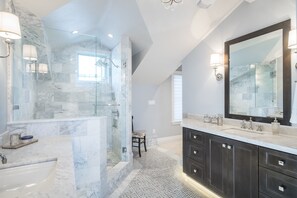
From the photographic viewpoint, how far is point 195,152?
262 cm

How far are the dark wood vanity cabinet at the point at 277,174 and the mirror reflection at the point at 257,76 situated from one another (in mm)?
659

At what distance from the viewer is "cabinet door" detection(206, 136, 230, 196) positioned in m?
2.13

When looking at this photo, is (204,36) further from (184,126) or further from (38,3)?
(38,3)

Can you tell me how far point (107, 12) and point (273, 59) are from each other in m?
2.49

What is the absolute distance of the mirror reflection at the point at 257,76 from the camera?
2.09 meters

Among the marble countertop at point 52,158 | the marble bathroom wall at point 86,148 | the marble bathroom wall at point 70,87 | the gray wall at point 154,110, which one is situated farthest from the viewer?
the gray wall at point 154,110

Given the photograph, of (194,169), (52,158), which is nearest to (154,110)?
(194,169)

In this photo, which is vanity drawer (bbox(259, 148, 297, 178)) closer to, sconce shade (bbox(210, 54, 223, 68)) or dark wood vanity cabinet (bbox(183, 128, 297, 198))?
dark wood vanity cabinet (bbox(183, 128, 297, 198))

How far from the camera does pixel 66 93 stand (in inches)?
119

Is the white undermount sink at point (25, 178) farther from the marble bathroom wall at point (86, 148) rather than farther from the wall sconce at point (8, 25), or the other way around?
the wall sconce at point (8, 25)

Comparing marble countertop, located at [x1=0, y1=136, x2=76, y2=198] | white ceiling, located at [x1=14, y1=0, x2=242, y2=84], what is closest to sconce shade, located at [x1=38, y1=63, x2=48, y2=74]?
white ceiling, located at [x1=14, y1=0, x2=242, y2=84]

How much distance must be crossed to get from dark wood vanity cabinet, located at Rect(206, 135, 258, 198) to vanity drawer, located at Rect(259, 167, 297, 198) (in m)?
0.07

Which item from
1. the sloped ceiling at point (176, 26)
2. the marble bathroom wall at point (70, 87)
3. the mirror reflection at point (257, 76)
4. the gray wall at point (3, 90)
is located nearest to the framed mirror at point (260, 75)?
the mirror reflection at point (257, 76)

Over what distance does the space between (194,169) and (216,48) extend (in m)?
2.00
